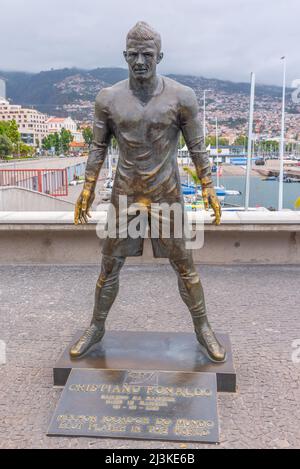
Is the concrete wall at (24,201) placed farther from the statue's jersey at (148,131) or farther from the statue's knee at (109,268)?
the statue's jersey at (148,131)

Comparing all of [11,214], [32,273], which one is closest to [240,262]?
[32,273]

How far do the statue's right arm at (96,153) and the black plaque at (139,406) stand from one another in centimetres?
138

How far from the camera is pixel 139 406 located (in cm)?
343

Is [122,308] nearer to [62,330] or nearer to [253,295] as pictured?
[62,330]

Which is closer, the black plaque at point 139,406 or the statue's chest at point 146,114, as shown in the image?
the black plaque at point 139,406

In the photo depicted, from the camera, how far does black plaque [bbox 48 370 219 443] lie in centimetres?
323

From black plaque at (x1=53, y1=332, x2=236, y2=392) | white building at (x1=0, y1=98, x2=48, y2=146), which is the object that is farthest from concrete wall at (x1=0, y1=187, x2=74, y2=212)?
white building at (x1=0, y1=98, x2=48, y2=146)

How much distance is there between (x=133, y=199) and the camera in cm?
377

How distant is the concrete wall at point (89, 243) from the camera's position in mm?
7039

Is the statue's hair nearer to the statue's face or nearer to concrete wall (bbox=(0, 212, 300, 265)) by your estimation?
the statue's face

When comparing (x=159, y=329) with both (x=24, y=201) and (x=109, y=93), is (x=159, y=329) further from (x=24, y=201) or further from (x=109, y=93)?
(x=24, y=201)

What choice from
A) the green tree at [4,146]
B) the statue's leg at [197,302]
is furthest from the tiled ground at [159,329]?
the green tree at [4,146]

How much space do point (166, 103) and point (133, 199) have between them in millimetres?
786

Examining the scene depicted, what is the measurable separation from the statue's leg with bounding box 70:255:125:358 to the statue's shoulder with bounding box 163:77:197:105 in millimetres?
1391
